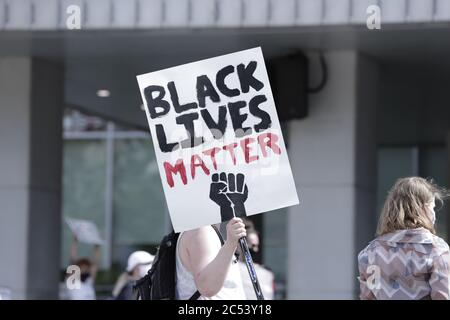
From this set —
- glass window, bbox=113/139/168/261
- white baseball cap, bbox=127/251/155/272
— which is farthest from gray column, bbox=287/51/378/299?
glass window, bbox=113/139/168/261

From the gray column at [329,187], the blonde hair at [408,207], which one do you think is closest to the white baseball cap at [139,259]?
the gray column at [329,187]

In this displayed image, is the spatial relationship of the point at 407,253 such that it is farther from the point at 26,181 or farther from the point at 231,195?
the point at 26,181

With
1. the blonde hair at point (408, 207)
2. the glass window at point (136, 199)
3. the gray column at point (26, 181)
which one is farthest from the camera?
the glass window at point (136, 199)

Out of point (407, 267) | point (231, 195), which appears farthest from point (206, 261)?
point (407, 267)

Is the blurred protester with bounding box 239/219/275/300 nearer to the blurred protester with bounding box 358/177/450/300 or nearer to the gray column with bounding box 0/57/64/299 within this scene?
the gray column with bounding box 0/57/64/299

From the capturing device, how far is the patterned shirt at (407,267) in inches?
192

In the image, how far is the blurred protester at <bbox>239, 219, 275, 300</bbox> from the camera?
8.62 meters

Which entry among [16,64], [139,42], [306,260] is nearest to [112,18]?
[139,42]

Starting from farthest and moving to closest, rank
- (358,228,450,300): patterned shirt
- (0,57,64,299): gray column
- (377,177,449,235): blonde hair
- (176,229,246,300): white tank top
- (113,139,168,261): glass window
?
1. (113,139,168,261): glass window
2. (0,57,64,299): gray column
3. (176,229,246,300): white tank top
4. (377,177,449,235): blonde hair
5. (358,228,450,300): patterned shirt

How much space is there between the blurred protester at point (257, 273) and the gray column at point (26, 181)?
8.35 feet

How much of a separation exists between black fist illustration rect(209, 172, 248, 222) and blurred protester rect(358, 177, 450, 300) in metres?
0.62

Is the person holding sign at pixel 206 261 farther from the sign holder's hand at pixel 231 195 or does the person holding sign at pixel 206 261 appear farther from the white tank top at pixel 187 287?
the sign holder's hand at pixel 231 195

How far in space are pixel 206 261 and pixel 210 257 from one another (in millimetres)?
26

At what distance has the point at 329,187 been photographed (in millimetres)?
10500
